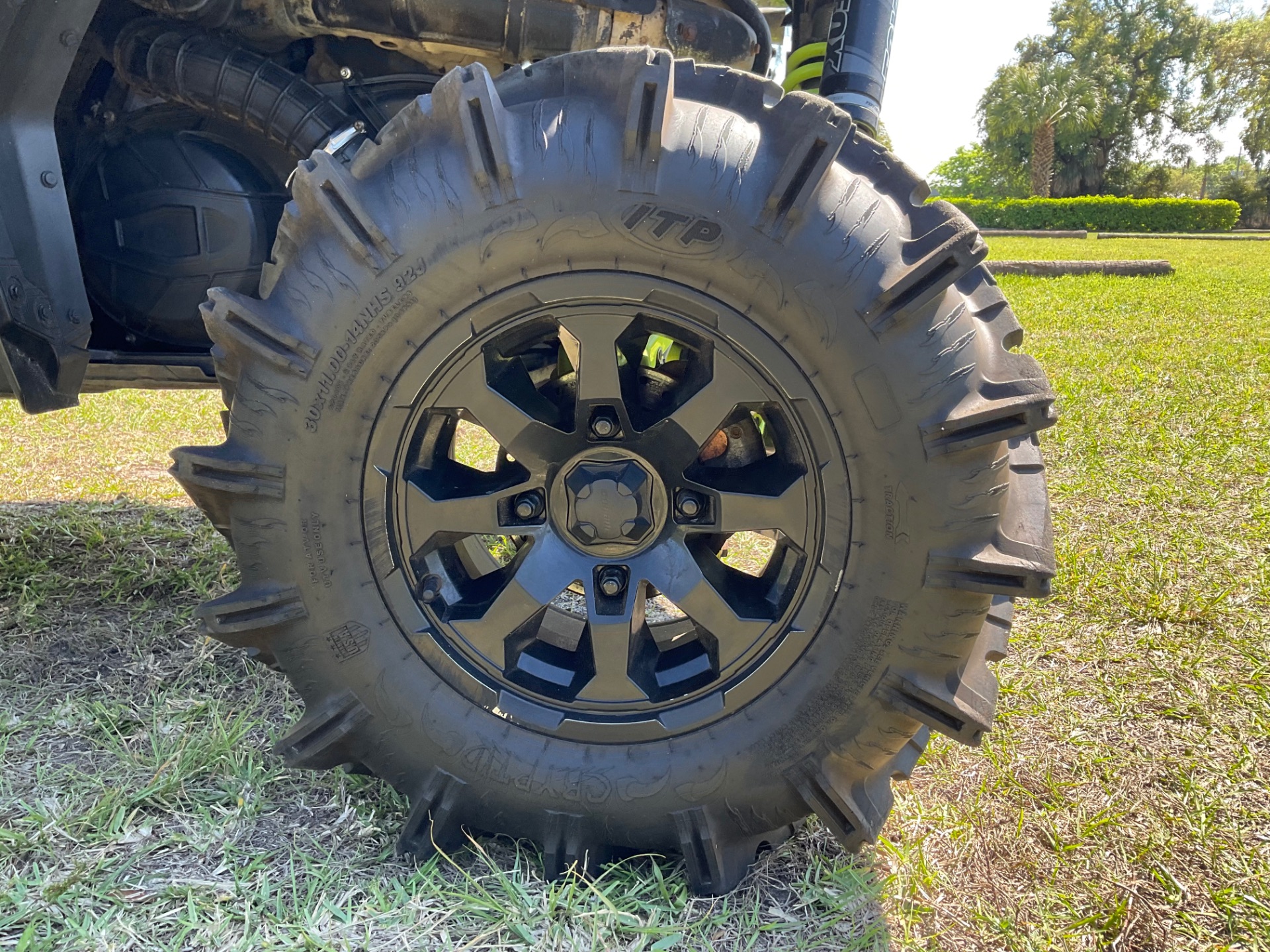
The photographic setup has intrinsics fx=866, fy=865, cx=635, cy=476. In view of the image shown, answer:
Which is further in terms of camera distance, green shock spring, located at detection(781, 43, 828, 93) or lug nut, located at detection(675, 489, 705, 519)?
green shock spring, located at detection(781, 43, 828, 93)

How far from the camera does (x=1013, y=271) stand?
1319cm

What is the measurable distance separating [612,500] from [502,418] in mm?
276

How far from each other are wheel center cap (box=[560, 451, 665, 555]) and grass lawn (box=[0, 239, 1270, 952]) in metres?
0.70

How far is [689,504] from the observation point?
1759 mm

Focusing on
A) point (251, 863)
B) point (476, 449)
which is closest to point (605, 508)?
point (251, 863)

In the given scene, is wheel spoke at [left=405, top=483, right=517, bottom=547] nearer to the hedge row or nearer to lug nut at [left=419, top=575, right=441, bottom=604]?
lug nut at [left=419, top=575, right=441, bottom=604]

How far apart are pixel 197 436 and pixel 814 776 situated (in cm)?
447

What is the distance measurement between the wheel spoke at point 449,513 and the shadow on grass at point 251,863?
65 centimetres

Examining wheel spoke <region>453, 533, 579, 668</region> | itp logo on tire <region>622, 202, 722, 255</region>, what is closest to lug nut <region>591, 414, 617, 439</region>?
wheel spoke <region>453, 533, 579, 668</region>

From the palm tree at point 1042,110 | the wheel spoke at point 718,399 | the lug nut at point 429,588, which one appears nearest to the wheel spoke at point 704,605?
the wheel spoke at point 718,399

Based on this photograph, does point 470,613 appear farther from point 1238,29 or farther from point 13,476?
point 1238,29

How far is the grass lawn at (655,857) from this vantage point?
1678 mm

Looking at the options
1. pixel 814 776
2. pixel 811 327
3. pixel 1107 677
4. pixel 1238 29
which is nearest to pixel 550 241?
pixel 811 327

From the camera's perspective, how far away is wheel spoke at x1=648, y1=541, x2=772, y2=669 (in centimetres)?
172
